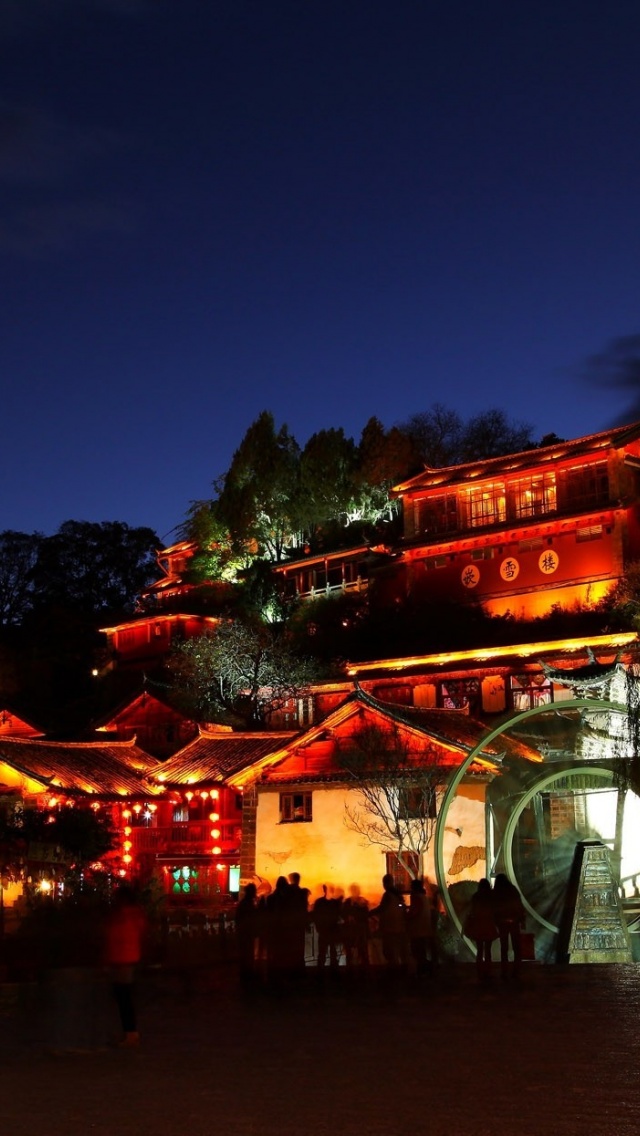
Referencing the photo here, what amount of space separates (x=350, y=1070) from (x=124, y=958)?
308 centimetres

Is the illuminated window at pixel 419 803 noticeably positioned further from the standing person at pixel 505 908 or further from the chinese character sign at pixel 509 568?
the chinese character sign at pixel 509 568

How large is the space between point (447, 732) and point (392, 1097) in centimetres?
2456

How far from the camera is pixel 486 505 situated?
197 feet

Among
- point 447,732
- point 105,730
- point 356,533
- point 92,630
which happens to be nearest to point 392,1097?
point 447,732

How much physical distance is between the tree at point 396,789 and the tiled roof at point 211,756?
9.77 meters

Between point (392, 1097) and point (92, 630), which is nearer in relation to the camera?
point (392, 1097)

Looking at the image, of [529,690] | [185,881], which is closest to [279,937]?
[185,881]

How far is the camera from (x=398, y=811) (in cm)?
3164

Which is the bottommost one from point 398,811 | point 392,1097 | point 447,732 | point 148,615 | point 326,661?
point 392,1097

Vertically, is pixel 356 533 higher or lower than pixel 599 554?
higher

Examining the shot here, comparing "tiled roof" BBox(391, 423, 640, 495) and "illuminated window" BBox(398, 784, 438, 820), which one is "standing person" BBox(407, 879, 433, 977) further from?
"tiled roof" BBox(391, 423, 640, 495)

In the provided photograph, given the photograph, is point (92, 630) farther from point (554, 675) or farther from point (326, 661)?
point (554, 675)

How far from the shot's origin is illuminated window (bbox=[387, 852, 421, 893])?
3166 cm

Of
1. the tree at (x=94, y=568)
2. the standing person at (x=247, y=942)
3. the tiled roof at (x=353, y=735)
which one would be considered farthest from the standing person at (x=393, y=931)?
the tree at (x=94, y=568)
